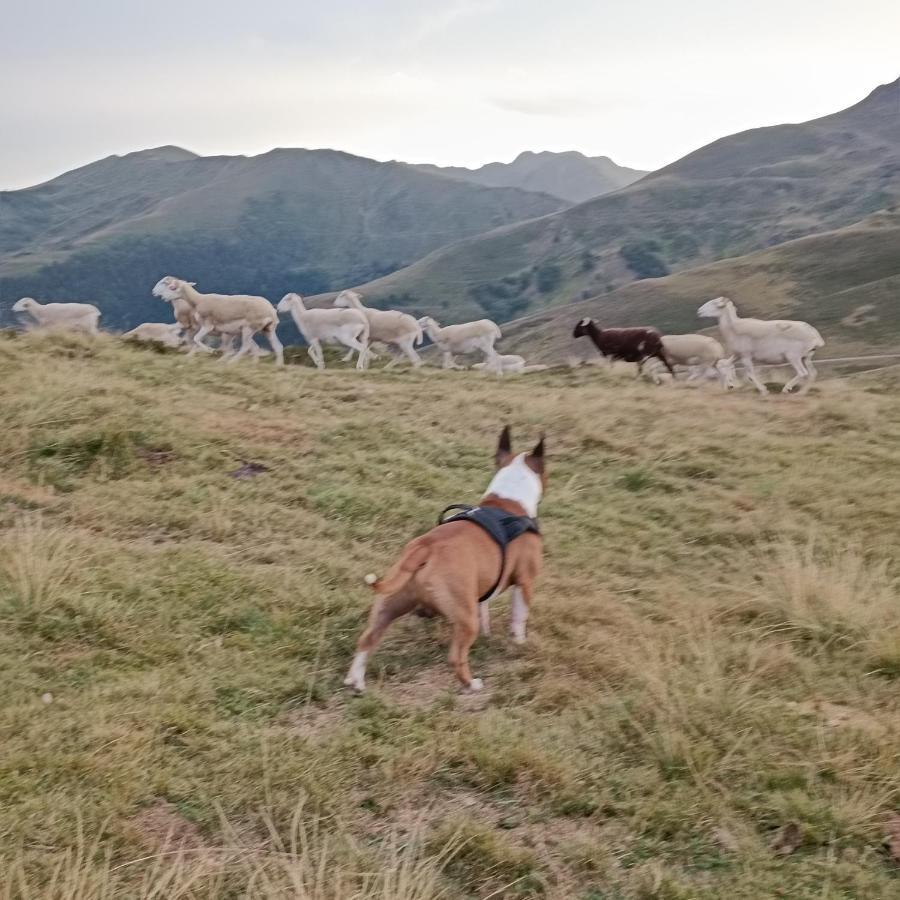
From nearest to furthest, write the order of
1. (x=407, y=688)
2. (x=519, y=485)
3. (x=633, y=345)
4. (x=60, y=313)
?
(x=407, y=688) < (x=519, y=485) < (x=633, y=345) < (x=60, y=313)

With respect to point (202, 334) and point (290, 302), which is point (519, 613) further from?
point (290, 302)

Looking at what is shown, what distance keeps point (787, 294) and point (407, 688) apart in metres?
89.7

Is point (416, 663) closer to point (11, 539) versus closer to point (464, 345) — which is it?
point (11, 539)

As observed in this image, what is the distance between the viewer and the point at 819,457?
10898 millimetres

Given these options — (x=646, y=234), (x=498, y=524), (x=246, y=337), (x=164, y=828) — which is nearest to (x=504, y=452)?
(x=498, y=524)

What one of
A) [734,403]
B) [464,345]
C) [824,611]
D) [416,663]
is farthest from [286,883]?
[464,345]

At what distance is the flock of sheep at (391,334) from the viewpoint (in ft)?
61.6

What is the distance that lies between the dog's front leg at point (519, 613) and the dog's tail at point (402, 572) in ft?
3.24

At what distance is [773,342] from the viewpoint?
1884 cm

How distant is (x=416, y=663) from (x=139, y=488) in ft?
13.5

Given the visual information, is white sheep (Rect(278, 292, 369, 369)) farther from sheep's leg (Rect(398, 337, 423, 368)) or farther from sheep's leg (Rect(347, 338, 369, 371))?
sheep's leg (Rect(398, 337, 423, 368))

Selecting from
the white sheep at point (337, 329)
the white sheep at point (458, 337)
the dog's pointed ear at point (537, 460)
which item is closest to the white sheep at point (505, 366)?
the white sheep at point (458, 337)

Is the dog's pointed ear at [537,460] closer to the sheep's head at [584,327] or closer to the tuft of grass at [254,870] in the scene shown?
the tuft of grass at [254,870]

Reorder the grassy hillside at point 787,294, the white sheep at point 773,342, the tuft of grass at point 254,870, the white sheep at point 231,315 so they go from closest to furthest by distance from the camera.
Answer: the tuft of grass at point 254,870 < the white sheep at point 773,342 < the white sheep at point 231,315 < the grassy hillside at point 787,294
